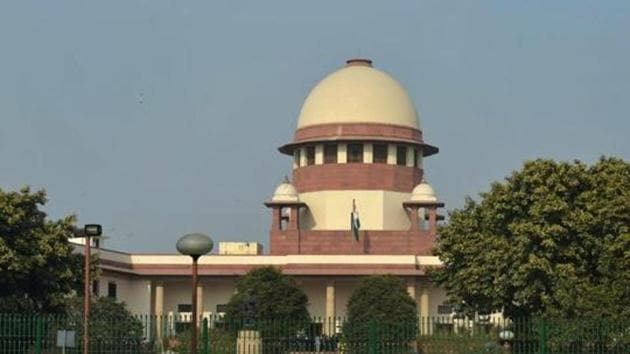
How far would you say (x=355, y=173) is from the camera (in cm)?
6788

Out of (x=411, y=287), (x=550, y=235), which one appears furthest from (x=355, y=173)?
(x=550, y=235)

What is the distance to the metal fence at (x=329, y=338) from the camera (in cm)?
2594

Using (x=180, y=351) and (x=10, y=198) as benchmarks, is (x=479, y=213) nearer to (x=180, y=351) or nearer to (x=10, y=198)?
(x=10, y=198)

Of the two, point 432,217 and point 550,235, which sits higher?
point 432,217

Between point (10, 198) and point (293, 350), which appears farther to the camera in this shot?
point (10, 198)

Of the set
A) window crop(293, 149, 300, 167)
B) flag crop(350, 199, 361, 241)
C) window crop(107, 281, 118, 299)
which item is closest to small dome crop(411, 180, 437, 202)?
flag crop(350, 199, 361, 241)

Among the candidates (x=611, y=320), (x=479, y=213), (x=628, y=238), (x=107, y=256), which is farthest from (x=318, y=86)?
(x=611, y=320)

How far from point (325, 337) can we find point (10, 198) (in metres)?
14.6

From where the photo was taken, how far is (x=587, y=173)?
37750 mm

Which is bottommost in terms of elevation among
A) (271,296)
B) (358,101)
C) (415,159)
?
(271,296)

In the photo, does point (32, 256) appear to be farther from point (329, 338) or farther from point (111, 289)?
point (111, 289)

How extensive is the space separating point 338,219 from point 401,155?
14.7 ft

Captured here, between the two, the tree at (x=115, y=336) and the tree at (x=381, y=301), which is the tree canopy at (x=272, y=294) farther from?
the tree at (x=115, y=336)

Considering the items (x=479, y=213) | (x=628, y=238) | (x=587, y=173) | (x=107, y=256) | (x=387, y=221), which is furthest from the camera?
(x=387, y=221)
